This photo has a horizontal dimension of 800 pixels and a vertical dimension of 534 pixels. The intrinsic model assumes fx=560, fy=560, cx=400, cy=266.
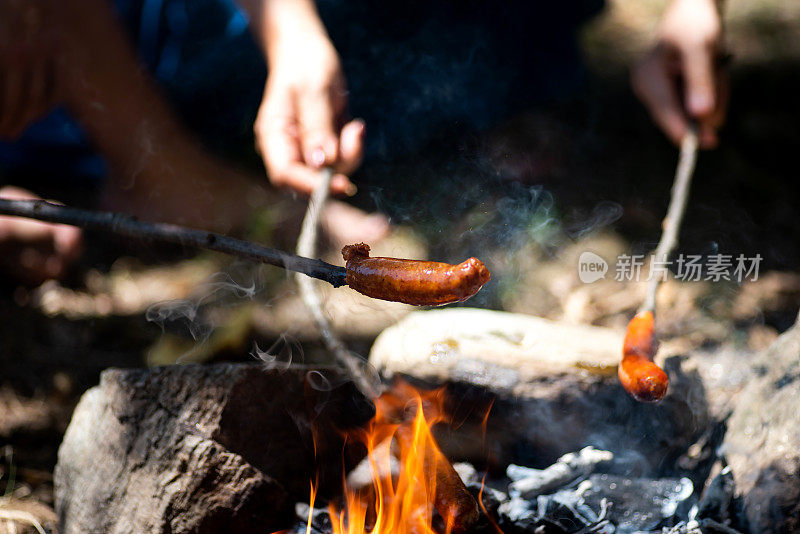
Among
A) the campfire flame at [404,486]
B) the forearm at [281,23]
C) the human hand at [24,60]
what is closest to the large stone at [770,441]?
the campfire flame at [404,486]

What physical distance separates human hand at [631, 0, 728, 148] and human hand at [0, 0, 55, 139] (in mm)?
4231

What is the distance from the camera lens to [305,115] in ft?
10.5

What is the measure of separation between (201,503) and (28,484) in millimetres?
1409

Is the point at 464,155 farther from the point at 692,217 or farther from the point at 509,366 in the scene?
the point at 692,217

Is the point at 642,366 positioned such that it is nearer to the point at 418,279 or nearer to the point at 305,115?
the point at 418,279

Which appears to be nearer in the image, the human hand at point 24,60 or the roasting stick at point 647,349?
the roasting stick at point 647,349

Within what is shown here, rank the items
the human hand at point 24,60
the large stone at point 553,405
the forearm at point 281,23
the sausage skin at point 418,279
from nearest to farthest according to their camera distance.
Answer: the sausage skin at point 418,279 → the large stone at point 553,405 → the forearm at point 281,23 → the human hand at point 24,60

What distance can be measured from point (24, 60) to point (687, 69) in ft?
14.6

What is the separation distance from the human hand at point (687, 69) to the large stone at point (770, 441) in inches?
58.2

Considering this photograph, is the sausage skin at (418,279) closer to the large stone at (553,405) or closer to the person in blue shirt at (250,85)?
the large stone at (553,405)

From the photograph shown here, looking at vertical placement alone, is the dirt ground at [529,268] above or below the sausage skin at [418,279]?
above

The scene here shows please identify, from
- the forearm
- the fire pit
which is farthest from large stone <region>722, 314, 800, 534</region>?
the forearm

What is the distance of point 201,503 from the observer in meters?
1.83

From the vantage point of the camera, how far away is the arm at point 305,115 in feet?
9.76
